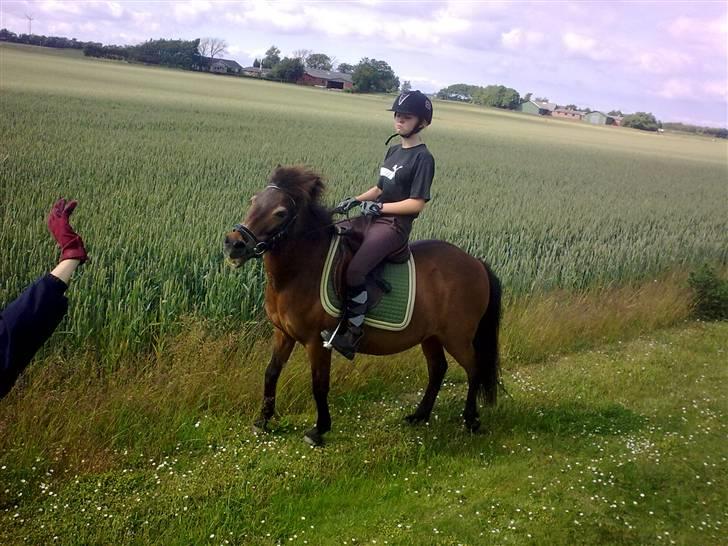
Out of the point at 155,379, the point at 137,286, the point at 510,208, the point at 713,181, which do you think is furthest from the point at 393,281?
the point at 713,181

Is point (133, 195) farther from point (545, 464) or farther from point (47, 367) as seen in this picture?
point (545, 464)

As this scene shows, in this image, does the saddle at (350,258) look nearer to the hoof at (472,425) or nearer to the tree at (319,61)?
the hoof at (472,425)

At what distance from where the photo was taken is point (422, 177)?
4156 millimetres

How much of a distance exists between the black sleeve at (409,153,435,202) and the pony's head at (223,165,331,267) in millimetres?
695

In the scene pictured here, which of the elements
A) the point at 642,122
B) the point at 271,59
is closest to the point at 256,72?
the point at 271,59

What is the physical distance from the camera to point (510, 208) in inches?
565

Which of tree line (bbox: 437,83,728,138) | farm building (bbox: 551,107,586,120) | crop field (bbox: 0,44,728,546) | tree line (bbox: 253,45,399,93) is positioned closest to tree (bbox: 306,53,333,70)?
tree line (bbox: 253,45,399,93)

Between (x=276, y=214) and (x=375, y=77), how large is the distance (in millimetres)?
70389

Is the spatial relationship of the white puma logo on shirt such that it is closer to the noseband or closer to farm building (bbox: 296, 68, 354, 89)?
the noseband

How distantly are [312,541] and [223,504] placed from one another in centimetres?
66

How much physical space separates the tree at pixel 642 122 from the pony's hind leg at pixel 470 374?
102 m

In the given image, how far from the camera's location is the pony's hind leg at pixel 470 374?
4.96 metres

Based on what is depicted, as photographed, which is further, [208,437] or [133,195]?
[133,195]

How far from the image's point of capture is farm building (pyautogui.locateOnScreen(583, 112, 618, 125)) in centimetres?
10475
